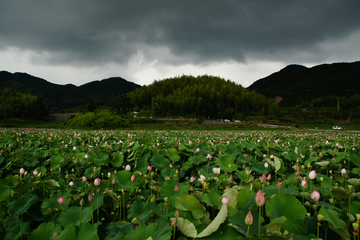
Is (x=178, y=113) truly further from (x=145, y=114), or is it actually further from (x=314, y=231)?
(x=314, y=231)

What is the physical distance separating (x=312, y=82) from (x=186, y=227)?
147 m

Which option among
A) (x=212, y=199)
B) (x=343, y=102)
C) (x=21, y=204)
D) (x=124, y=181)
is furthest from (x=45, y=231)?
(x=343, y=102)

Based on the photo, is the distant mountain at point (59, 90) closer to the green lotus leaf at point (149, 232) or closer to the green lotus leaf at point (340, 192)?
the green lotus leaf at point (149, 232)

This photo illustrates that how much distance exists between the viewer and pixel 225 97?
6394cm

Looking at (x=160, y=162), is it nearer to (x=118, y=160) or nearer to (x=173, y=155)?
(x=173, y=155)

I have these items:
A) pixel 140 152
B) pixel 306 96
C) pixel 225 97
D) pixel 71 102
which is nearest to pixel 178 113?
pixel 225 97

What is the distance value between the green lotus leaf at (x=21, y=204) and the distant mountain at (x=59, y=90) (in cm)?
13568

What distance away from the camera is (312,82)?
11819 cm

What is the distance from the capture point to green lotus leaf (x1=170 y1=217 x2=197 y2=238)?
91 centimetres

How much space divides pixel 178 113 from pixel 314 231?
64.6 m

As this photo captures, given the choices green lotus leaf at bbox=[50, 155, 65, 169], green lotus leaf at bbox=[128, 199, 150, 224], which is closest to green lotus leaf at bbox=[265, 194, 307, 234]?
green lotus leaf at bbox=[128, 199, 150, 224]

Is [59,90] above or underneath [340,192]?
above

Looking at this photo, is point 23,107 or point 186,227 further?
point 23,107

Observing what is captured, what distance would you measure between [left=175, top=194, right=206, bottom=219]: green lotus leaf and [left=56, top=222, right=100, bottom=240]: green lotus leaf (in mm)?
446
